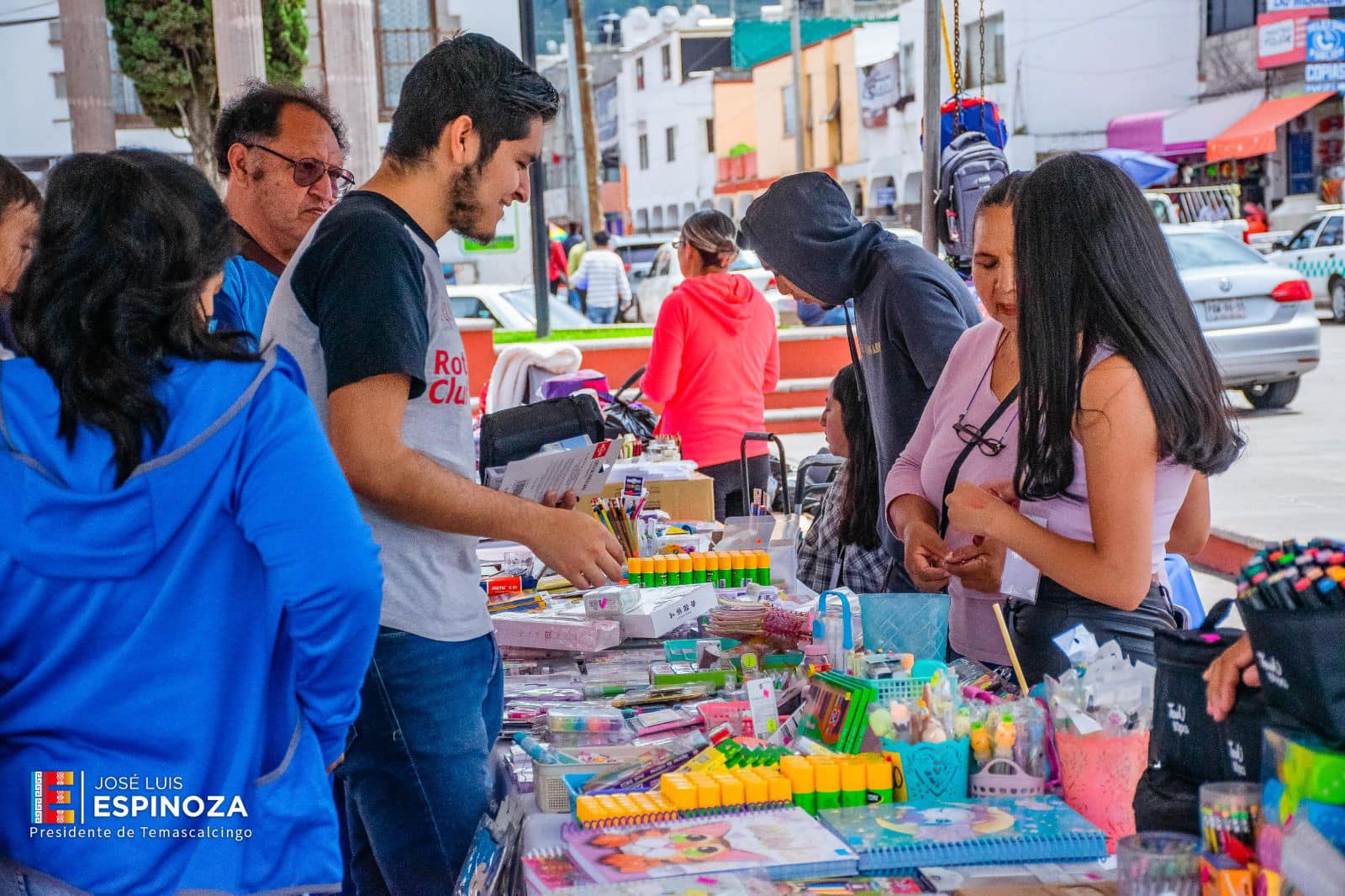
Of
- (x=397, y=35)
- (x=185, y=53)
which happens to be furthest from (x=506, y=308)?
(x=397, y=35)

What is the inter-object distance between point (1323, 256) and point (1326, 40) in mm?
6800

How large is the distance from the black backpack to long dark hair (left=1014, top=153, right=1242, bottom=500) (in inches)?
97.1

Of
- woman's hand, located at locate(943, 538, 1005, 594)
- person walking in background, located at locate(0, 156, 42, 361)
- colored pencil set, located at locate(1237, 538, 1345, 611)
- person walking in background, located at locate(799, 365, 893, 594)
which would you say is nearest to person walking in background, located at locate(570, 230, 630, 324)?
person walking in background, located at locate(799, 365, 893, 594)

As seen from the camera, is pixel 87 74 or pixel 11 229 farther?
pixel 87 74

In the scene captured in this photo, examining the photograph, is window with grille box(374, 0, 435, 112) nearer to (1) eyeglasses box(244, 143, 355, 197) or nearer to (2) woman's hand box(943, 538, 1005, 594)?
(1) eyeglasses box(244, 143, 355, 197)

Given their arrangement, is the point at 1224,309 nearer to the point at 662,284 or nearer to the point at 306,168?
the point at 662,284

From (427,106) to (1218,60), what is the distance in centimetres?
3004

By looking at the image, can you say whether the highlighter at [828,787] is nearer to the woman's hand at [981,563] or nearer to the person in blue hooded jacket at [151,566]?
the person in blue hooded jacket at [151,566]

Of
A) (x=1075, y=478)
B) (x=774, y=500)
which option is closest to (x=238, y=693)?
(x=1075, y=478)

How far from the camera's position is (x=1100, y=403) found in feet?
7.52

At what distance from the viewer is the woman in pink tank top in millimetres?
2283

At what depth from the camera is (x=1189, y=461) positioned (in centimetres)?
235

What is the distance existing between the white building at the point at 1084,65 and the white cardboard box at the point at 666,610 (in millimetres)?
28291

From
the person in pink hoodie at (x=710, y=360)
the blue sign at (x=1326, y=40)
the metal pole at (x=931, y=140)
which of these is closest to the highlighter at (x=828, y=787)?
the metal pole at (x=931, y=140)
